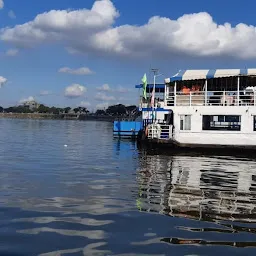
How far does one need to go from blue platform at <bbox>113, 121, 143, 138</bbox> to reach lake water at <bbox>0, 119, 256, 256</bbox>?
2562cm

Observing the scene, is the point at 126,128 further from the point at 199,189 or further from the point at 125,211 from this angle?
the point at 125,211

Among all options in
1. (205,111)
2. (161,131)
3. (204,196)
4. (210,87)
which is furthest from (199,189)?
(210,87)

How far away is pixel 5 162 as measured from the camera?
20297 millimetres

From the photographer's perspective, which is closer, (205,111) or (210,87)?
(205,111)

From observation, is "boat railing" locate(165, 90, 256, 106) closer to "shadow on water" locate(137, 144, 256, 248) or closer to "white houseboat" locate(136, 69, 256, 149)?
"white houseboat" locate(136, 69, 256, 149)

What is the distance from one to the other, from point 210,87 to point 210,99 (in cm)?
458

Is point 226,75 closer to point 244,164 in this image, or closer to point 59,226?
point 244,164

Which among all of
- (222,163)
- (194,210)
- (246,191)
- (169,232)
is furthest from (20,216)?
(222,163)

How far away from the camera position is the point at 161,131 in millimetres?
29812

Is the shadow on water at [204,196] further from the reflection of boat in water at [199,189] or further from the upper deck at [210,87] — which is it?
the upper deck at [210,87]

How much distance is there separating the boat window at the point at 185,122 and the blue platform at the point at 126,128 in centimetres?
1518

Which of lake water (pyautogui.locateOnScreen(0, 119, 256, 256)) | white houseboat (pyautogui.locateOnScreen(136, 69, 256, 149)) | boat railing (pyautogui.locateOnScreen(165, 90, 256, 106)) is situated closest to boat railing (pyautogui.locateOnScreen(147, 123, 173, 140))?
white houseboat (pyautogui.locateOnScreen(136, 69, 256, 149))

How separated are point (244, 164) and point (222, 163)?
1.23 m

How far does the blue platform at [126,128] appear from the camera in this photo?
146 ft
